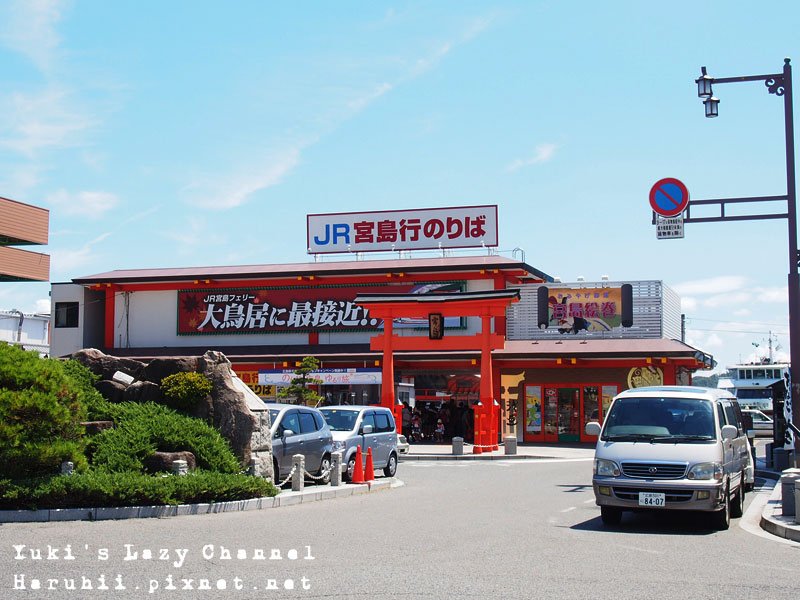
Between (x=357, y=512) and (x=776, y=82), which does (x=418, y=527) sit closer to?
(x=357, y=512)

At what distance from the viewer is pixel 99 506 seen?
13680mm

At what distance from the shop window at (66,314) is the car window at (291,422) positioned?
29222 mm

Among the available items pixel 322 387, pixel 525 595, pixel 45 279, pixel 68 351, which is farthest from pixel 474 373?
pixel 525 595

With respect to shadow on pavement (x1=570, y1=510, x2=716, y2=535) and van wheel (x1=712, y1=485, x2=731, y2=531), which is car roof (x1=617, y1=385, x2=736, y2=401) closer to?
van wheel (x1=712, y1=485, x2=731, y2=531)

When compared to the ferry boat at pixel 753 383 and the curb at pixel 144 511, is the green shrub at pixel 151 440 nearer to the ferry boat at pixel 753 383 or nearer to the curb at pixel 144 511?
the curb at pixel 144 511

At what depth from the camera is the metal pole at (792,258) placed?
20188mm

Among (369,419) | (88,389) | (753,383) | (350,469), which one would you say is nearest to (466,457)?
(369,419)

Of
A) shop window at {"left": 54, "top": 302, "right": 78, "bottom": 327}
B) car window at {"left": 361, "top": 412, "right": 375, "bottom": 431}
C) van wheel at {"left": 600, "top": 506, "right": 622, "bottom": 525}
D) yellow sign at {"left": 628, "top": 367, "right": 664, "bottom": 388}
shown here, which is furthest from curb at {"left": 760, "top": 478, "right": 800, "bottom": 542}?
shop window at {"left": 54, "top": 302, "right": 78, "bottom": 327}

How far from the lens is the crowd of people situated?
38.9 meters

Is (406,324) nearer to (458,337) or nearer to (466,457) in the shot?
(458,337)

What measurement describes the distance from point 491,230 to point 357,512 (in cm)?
2890

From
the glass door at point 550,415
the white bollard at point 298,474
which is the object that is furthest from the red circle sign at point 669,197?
the glass door at point 550,415

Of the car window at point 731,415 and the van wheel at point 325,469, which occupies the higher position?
the car window at point 731,415

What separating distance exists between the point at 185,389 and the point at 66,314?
101 feet
